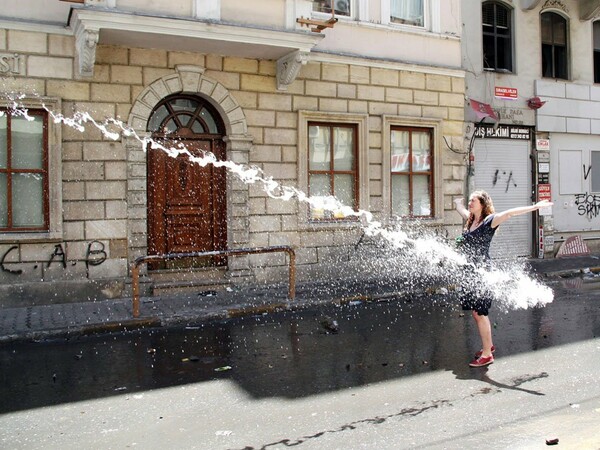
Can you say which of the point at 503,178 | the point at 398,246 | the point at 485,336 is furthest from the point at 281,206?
the point at 485,336

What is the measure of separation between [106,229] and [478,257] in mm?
6775

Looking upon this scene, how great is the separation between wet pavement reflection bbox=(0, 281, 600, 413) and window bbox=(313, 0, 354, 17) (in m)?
6.44

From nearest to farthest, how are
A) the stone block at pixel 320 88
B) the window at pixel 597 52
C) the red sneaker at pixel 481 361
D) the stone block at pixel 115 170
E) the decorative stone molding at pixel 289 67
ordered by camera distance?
the red sneaker at pixel 481 361, the stone block at pixel 115 170, the decorative stone molding at pixel 289 67, the stone block at pixel 320 88, the window at pixel 597 52

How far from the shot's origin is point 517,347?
7516mm

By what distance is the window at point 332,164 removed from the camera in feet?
44.0

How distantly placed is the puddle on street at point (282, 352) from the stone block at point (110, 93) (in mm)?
4372

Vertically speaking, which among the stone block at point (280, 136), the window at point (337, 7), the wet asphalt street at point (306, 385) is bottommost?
the wet asphalt street at point (306, 385)

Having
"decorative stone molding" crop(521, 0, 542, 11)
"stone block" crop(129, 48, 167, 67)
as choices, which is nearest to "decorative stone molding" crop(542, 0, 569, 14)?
"decorative stone molding" crop(521, 0, 542, 11)

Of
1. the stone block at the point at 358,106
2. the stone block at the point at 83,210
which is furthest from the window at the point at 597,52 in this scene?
the stone block at the point at 83,210

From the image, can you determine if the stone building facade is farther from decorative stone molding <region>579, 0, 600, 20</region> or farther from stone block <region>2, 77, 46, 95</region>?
decorative stone molding <region>579, 0, 600, 20</region>

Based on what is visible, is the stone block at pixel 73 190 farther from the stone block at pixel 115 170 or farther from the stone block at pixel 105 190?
the stone block at pixel 115 170

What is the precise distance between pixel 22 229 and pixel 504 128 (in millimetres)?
11081

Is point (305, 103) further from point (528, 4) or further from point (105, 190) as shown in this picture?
point (528, 4)

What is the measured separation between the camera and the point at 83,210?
1123 centimetres
